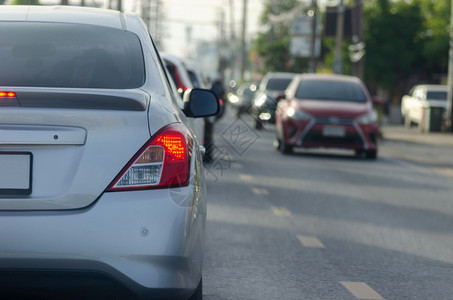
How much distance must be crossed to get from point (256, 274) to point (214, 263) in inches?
20.0

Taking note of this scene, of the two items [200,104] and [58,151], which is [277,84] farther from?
[58,151]

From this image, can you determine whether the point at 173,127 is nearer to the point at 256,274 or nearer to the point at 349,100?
the point at 256,274

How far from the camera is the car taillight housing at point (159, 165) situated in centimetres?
453

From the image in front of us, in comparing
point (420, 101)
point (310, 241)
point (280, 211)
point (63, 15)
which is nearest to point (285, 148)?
point (280, 211)

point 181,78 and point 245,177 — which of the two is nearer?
point 181,78

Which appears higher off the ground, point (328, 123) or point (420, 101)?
point (328, 123)

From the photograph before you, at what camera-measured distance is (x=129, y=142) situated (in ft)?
15.0

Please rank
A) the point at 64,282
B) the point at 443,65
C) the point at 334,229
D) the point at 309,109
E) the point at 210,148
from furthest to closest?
1. the point at 443,65
2. the point at 309,109
3. the point at 210,148
4. the point at 334,229
5. the point at 64,282

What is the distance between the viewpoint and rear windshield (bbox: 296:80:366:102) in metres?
20.5

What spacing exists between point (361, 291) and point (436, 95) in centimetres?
3491

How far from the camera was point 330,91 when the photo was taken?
812 inches

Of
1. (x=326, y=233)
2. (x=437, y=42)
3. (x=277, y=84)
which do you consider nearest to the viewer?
(x=326, y=233)

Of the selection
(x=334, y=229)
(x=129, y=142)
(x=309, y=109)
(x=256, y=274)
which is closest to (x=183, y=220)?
(x=129, y=142)

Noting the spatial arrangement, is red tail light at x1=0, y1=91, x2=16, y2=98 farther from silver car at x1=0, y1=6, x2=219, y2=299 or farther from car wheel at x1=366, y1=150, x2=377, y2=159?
car wheel at x1=366, y1=150, x2=377, y2=159
